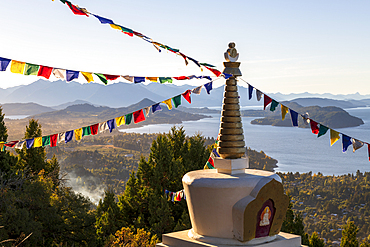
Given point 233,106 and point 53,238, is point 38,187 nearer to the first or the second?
point 53,238

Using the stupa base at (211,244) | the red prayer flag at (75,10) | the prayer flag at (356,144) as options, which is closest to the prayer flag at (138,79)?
the red prayer flag at (75,10)

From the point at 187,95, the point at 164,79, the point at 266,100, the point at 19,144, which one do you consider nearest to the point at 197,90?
the point at 187,95

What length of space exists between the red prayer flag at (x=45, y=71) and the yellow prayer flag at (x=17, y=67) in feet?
1.01

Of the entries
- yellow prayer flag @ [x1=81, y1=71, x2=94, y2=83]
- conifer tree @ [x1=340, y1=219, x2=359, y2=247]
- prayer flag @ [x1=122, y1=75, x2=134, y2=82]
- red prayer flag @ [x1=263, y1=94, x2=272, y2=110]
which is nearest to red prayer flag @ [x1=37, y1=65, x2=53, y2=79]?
yellow prayer flag @ [x1=81, y1=71, x2=94, y2=83]

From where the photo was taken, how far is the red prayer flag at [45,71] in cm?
603

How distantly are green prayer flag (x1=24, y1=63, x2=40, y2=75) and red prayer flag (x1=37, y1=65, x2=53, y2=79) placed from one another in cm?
7

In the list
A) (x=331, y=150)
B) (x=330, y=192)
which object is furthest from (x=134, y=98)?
(x=330, y=192)

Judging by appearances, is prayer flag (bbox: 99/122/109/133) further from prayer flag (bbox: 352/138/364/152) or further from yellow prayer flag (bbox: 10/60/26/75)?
prayer flag (bbox: 352/138/364/152)

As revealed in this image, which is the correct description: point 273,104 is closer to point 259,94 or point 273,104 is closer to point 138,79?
point 259,94

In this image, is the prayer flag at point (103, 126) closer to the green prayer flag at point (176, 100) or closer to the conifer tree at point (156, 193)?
the green prayer flag at point (176, 100)

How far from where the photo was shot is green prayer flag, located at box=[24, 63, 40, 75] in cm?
580

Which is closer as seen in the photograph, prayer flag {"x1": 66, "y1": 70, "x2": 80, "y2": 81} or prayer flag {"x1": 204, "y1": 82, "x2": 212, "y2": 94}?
prayer flag {"x1": 66, "y1": 70, "x2": 80, "y2": 81}

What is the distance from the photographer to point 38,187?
19203 millimetres

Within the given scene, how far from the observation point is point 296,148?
10031cm
